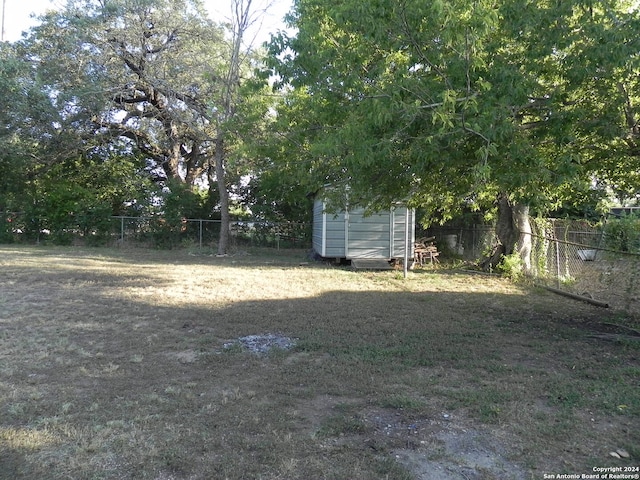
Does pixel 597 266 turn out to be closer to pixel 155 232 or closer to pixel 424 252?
pixel 424 252

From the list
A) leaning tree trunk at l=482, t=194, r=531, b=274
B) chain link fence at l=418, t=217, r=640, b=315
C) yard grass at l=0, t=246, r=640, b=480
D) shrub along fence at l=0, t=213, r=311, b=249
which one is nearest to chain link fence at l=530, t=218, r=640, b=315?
chain link fence at l=418, t=217, r=640, b=315

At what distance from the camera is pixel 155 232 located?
22.1 meters

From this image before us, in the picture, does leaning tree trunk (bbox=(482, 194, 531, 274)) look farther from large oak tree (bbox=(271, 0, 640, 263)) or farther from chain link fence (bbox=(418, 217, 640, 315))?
large oak tree (bbox=(271, 0, 640, 263))

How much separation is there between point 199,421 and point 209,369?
4.46 ft

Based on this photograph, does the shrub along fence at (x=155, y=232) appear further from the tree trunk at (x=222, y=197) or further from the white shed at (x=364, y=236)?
the white shed at (x=364, y=236)

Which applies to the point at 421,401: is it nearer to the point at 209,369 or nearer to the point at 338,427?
the point at 338,427

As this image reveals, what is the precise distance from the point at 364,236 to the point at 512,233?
14.9ft

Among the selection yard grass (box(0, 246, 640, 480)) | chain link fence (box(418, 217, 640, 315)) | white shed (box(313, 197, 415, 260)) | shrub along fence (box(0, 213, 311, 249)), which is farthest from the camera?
shrub along fence (box(0, 213, 311, 249))

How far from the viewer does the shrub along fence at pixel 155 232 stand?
2209cm

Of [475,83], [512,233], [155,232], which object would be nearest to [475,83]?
[475,83]

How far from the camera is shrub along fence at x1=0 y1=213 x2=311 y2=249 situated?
72.5 feet

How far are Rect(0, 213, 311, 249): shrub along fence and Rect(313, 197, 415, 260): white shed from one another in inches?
248

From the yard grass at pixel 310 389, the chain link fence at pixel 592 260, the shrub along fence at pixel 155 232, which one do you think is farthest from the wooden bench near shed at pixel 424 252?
the yard grass at pixel 310 389

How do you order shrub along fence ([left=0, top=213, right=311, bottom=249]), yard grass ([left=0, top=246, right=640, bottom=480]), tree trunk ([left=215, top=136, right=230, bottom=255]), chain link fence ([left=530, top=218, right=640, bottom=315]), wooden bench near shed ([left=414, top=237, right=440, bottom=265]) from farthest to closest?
shrub along fence ([left=0, top=213, right=311, bottom=249]), tree trunk ([left=215, top=136, right=230, bottom=255]), wooden bench near shed ([left=414, top=237, right=440, bottom=265]), chain link fence ([left=530, top=218, right=640, bottom=315]), yard grass ([left=0, top=246, right=640, bottom=480])
